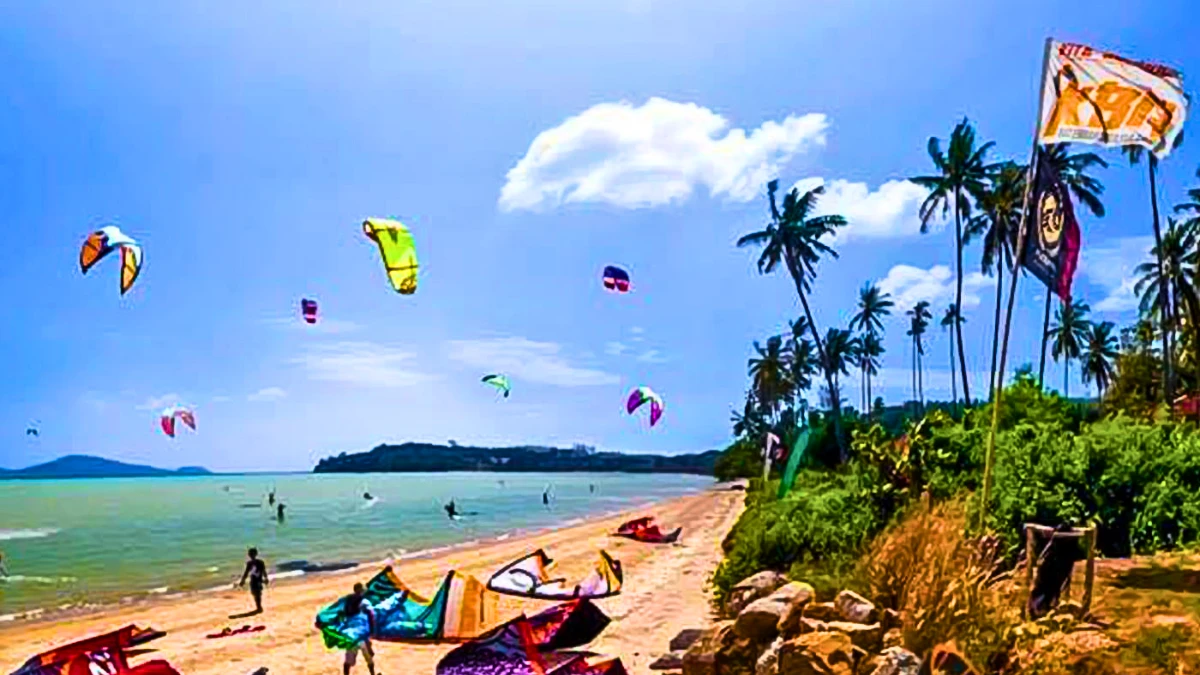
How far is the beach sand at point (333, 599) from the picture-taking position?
14414mm

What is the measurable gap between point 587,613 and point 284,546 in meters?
36.0

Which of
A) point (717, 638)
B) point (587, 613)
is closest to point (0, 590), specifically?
point (587, 613)

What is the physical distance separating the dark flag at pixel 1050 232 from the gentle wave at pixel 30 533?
58726 millimetres

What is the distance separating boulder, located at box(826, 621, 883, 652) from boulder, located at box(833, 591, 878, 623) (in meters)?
0.11

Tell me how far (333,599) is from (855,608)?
62.2ft

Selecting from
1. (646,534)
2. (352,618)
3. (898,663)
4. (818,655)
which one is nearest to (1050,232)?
(818,655)

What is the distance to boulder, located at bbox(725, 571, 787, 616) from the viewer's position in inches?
427

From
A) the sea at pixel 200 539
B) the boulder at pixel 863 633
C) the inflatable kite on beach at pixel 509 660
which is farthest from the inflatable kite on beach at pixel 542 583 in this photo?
the sea at pixel 200 539

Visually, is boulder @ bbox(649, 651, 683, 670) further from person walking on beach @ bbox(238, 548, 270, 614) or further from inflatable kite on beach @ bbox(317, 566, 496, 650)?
person walking on beach @ bbox(238, 548, 270, 614)

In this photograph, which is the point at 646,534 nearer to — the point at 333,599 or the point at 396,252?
the point at 333,599

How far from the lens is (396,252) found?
1670 centimetres

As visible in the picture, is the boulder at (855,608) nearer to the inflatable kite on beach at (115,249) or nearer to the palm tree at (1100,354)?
the inflatable kite on beach at (115,249)

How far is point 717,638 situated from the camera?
8875 mm

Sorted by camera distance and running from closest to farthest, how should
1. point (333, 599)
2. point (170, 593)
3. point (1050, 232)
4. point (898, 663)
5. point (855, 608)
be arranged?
point (898, 663) < point (855, 608) < point (1050, 232) < point (333, 599) < point (170, 593)
